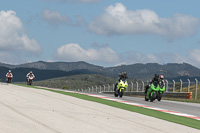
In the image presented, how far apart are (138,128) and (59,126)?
178cm

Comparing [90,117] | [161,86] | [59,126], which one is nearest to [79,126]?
[59,126]

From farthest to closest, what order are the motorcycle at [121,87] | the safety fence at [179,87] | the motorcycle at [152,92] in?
the safety fence at [179,87]
the motorcycle at [121,87]
the motorcycle at [152,92]

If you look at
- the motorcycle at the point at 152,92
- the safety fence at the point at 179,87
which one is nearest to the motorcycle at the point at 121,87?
the motorcycle at the point at 152,92

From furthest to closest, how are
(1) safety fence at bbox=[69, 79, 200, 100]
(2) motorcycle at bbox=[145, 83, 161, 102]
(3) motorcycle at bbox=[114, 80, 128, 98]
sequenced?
(1) safety fence at bbox=[69, 79, 200, 100]
(3) motorcycle at bbox=[114, 80, 128, 98]
(2) motorcycle at bbox=[145, 83, 161, 102]

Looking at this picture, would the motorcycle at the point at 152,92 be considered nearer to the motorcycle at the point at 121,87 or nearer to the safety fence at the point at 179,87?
the motorcycle at the point at 121,87

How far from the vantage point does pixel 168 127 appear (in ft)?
30.4

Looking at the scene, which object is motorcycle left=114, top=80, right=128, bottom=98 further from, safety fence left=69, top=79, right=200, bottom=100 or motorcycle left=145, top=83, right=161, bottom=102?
safety fence left=69, top=79, right=200, bottom=100

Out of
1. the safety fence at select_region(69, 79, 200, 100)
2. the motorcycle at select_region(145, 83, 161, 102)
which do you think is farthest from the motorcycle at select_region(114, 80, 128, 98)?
the safety fence at select_region(69, 79, 200, 100)

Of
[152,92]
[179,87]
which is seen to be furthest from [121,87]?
[179,87]

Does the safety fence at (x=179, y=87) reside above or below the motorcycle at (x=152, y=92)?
above

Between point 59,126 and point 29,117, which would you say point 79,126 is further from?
point 29,117

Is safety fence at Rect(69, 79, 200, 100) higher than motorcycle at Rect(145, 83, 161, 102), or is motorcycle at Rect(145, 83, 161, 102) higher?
safety fence at Rect(69, 79, 200, 100)

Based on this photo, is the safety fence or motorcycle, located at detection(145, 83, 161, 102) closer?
motorcycle, located at detection(145, 83, 161, 102)

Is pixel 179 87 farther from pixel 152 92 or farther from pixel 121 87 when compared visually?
pixel 152 92
